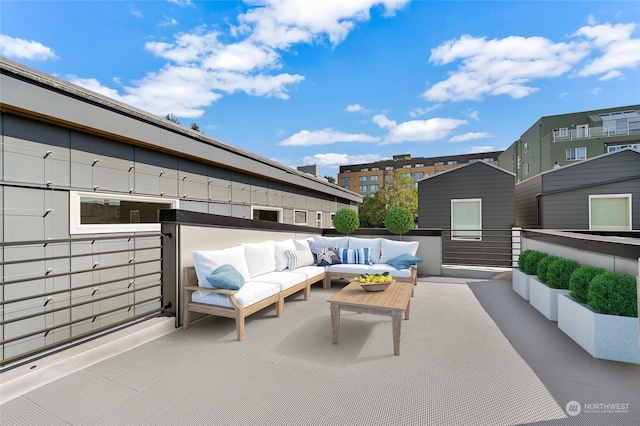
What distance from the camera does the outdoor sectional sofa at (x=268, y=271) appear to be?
3.21 m

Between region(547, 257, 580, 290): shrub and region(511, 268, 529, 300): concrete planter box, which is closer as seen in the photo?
region(547, 257, 580, 290): shrub

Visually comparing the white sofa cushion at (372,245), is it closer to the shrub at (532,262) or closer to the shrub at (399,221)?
the shrub at (399,221)

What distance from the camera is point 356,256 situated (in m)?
5.50

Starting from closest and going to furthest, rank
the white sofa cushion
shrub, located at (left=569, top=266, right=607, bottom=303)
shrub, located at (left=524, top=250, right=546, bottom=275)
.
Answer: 1. shrub, located at (left=569, top=266, right=607, bottom=303)
2. shrub, located at (left=524, top=250, right=546, bottom=275)
3. the white sofa cushion

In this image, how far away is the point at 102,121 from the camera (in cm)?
408

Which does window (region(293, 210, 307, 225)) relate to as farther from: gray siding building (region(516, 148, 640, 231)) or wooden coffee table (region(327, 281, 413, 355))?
gray siding building (region(516, 148, 640, 231))

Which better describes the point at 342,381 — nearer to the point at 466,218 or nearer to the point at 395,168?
the point at 466,218

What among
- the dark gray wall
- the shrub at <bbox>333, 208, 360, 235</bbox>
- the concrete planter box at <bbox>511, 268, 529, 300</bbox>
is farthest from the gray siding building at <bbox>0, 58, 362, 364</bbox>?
the dark gray wall

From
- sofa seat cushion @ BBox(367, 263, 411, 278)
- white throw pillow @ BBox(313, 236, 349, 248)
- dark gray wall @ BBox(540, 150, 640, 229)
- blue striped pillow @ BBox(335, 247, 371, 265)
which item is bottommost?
sofa seat cushion @ BBox(367, 263, 411, 278)

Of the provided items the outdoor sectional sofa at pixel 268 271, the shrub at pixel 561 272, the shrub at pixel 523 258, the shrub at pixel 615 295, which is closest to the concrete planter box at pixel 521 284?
the shrub at pixel 523 258

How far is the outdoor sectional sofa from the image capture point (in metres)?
3.21

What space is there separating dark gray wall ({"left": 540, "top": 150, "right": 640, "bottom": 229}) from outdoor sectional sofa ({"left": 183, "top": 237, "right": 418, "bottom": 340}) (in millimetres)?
6130

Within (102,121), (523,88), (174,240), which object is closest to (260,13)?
(102,121)

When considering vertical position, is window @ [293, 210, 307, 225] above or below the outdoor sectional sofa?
above
